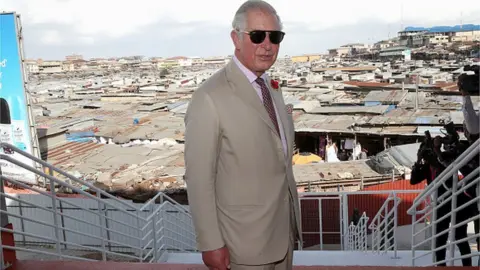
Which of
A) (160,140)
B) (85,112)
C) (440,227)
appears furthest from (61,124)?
(440,227)

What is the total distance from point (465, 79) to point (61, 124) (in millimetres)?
19063

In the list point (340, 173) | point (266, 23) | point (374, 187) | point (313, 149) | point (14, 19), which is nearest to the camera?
point (266, 23)

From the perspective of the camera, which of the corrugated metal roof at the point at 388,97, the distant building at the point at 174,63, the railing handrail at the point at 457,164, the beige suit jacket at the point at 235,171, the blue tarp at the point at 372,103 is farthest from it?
the distant building at the point at 174,63

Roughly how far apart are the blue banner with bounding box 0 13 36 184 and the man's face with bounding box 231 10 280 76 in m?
11.6

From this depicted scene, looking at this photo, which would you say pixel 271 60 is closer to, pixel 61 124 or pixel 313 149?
pixel 313 149

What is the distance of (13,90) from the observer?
467 inches

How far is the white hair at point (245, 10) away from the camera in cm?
146

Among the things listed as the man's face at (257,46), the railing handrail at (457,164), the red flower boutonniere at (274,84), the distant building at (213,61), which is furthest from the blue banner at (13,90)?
the distant building at (213,61)

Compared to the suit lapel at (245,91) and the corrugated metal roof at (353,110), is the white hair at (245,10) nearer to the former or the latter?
the suit lapel at (245,91)

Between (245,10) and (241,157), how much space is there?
1.56 feet

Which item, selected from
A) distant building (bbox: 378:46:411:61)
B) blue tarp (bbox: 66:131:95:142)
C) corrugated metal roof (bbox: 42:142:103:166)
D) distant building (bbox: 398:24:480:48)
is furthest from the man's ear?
distant building (bbox: 398:24:480:48)

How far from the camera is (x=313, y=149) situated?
1652 cm

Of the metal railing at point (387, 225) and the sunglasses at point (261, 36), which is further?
the metal railing at point (387, 225)

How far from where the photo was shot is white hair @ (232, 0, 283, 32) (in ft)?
4.78
